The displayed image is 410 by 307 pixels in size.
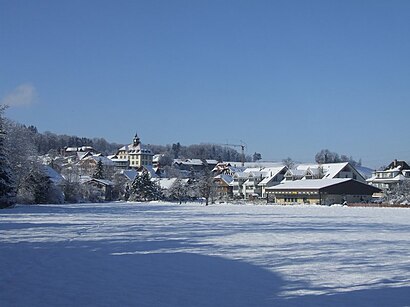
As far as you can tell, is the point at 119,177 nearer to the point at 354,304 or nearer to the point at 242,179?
the point at 242,179

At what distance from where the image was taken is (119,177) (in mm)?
107688

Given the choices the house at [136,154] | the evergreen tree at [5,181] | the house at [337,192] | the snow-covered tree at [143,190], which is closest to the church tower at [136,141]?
the house at [136,154]

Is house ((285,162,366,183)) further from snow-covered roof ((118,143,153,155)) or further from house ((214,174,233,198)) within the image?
snow-covered roof ((118,143,153,155))

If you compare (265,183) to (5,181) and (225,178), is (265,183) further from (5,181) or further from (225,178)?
(5,181)

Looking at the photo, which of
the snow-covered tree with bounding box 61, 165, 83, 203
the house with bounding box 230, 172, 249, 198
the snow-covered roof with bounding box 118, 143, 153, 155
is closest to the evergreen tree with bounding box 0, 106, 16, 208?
the snow-covered tree with bounding box 61, 165, 83, 203

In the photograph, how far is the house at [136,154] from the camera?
175000mm

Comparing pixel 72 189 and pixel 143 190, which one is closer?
pixel 72 189

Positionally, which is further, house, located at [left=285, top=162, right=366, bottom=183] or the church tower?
the church tower

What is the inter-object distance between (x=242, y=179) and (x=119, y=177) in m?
27.8

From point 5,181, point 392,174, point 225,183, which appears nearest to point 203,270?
point 5,181

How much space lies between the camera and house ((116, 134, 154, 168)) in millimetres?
175000

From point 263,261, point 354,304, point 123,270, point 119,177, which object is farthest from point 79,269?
point 119,177

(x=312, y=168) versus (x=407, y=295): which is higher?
(x=312, y=168)

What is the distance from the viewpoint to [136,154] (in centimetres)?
17588
